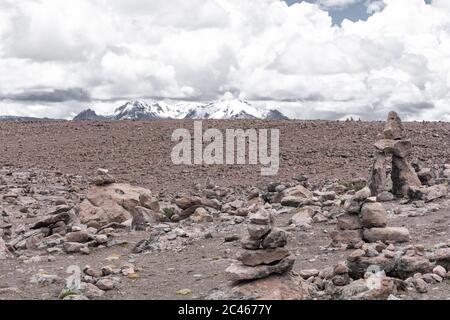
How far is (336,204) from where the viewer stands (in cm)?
1994

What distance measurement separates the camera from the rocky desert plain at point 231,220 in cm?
1139

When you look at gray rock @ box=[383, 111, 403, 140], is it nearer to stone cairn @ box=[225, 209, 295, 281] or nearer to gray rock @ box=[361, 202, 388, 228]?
gray rock @ box=[361, 202, 388, 228]

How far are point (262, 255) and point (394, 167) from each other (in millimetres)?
Answer: 10986

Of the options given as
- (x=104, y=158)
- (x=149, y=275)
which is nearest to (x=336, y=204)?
(x=149, y=275)

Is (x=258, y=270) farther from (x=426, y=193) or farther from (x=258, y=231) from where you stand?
(x=426, y=193)

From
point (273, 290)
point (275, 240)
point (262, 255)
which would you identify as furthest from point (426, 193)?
point (273, 290)

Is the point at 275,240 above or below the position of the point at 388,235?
above

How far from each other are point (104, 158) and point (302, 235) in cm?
1821

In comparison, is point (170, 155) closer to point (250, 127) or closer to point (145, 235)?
point (250, 127)

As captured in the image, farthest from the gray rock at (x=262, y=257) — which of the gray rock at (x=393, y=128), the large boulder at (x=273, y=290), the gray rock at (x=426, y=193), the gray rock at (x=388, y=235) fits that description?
the gray rock at (x=393, y=128)

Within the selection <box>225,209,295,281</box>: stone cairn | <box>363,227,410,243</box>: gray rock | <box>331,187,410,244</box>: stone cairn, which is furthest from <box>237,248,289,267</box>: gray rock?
<box>363,227,410,243</box>: gray rock

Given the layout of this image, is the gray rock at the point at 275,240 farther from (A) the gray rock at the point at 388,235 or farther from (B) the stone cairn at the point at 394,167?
(B) the stone cairn at the point at 394,167

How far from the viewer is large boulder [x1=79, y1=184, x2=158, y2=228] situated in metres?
19.3

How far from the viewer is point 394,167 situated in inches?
826
